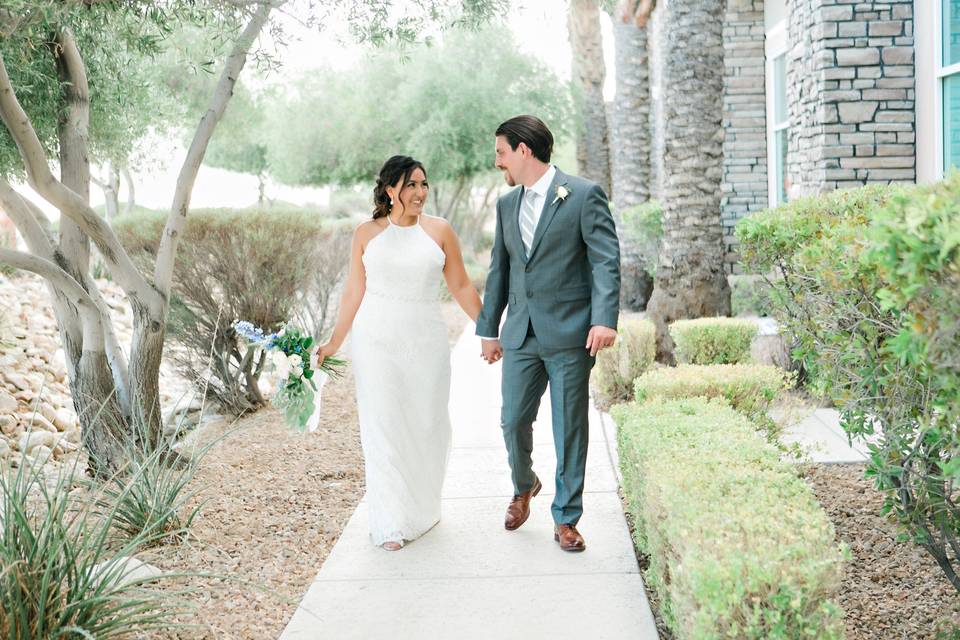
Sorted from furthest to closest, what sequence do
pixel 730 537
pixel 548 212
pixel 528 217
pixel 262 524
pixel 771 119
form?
1. pixel 771 119
2. pixel 262 524
3. pixel 528 217
4. pixel 548 212
5. pixel 730 537

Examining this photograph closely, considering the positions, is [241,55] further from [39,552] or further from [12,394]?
[12,394]

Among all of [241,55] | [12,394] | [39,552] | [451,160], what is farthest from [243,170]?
[39,552]

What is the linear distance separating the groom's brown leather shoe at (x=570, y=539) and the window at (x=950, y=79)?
599cm

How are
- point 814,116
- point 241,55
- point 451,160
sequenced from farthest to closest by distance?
point 451,160 < point 814,116 < point 241,55

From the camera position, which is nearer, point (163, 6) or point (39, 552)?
point (39, 552)

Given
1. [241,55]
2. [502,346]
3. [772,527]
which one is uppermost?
[241,55]

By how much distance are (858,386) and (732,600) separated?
1671mm

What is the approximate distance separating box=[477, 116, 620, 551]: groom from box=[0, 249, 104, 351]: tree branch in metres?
3.01

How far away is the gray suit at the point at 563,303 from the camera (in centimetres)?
486

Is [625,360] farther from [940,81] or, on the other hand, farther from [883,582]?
[883,582]

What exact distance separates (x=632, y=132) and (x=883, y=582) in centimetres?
1266

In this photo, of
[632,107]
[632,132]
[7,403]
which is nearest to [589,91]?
[632,107]

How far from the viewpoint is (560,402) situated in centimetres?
496

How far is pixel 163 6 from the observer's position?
600cm
